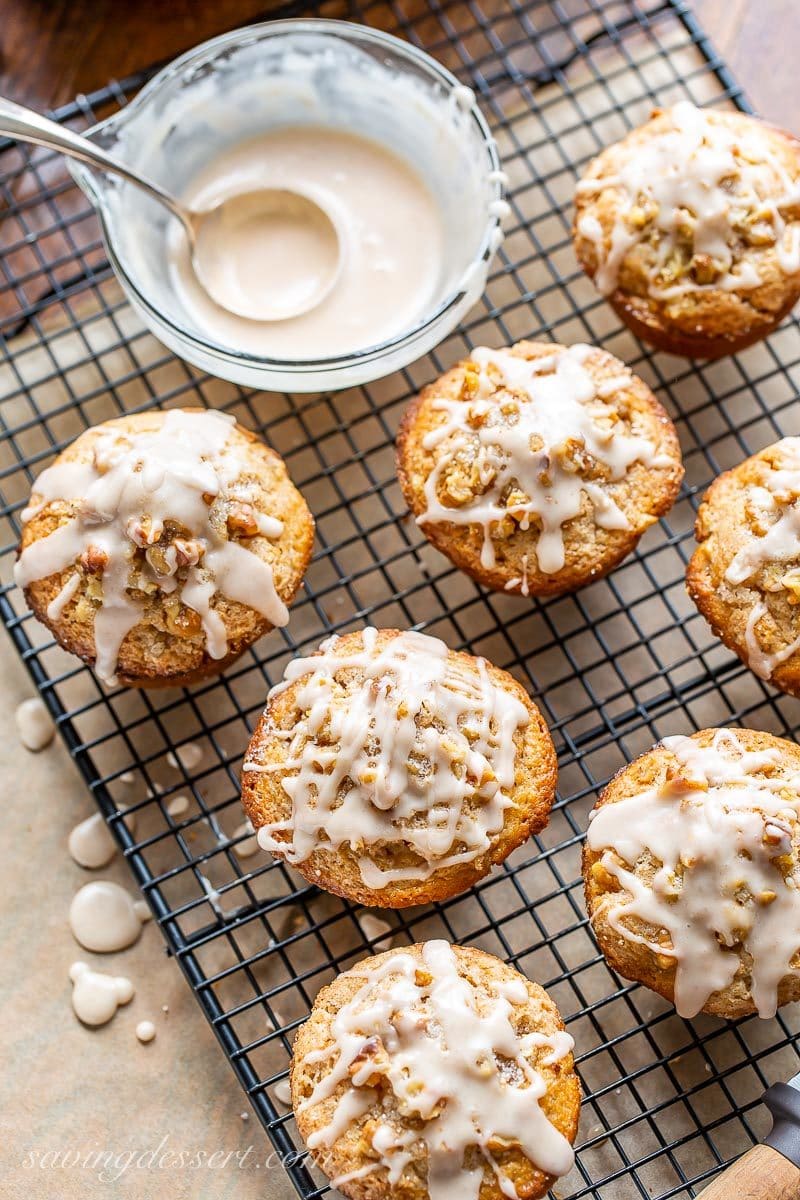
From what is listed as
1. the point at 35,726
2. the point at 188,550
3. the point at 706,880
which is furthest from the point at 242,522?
the point at 706,880

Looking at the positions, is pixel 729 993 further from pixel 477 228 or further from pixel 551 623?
pixel 477 228

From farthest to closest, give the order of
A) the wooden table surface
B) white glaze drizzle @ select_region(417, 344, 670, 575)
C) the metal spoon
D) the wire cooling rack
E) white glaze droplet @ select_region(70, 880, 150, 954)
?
the wooden table surface, the metal spoon, white glaze droplet @ select_region(70, 880, 150, 954), the wire cooling rack, white glaze drizzle @ select_region(417, 344, 670, 575)

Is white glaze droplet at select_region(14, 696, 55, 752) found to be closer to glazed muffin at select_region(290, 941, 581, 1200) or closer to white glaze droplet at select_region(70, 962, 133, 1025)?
white glaze droplet at select_region(70, 962, 133, 1025)

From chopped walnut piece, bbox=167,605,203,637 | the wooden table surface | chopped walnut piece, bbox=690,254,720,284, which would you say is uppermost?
the wooden table surface

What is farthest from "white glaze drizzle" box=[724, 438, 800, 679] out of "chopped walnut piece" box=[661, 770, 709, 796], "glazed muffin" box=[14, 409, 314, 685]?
"glazed muffin" box=[14, 409, 314, 685]

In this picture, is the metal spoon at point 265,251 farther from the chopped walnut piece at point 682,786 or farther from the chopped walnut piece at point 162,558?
the chopped walnut piece at point 682,786

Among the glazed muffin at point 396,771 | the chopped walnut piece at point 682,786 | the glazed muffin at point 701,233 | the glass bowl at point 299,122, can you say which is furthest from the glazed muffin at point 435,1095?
the glazed muffin at point 701,233

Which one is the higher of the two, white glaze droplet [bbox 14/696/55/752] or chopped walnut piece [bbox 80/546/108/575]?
chopped walnut piece [bbox 80/546/108/575]
